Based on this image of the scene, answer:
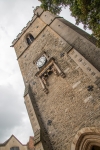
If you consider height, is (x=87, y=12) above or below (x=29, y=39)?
below

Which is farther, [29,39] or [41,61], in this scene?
[29,39]

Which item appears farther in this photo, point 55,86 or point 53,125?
point 55,86

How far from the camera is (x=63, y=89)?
9594 millimetres

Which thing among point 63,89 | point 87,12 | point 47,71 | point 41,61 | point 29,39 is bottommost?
point 87,12

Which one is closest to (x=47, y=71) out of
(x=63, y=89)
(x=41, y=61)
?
(x=41, y=61)

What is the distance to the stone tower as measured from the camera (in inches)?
312

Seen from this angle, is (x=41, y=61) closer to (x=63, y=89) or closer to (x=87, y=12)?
(x=63, y=89)

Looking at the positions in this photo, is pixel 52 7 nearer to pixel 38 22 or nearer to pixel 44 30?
pixel 44 30

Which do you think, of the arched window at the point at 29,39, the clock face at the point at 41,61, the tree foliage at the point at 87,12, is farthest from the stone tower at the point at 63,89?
the arched window at the point at 29,39

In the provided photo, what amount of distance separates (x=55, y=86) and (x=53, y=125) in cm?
240

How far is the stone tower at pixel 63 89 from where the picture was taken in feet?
26.0

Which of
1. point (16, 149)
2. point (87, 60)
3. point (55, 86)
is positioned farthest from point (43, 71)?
point (16, 149)

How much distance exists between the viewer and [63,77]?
32.2 ft

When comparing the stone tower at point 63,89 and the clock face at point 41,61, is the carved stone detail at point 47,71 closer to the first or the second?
the stone tower at point 63,89
